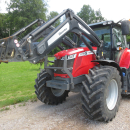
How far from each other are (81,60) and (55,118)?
5.60ft

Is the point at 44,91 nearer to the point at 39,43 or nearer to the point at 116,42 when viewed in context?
the point at 39,43

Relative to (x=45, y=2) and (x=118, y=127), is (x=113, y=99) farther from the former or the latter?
(x=45, y=2)

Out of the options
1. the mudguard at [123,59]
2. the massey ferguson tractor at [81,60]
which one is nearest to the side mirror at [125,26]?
the massey ferguson tractor at [81,60]

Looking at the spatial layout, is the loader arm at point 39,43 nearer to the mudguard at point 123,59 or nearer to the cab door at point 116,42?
the cab door at point 116,42

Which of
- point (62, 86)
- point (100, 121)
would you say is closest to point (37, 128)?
point (62, 86)

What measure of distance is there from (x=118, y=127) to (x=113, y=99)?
0.82m

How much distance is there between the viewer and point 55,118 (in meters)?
3.90

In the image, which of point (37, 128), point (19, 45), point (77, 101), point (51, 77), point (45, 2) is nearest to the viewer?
point (19, 45)

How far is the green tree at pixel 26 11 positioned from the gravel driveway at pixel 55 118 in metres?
36.1

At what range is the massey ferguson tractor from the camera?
314 cm

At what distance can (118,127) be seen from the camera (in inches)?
131

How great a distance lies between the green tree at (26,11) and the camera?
125ft

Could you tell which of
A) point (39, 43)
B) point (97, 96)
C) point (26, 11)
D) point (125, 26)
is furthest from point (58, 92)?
point (26, 11)

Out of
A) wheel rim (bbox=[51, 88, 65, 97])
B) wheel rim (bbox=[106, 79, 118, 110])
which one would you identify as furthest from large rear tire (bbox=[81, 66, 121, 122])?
wheel rim (bbox=[51, 88, 65, 97])
